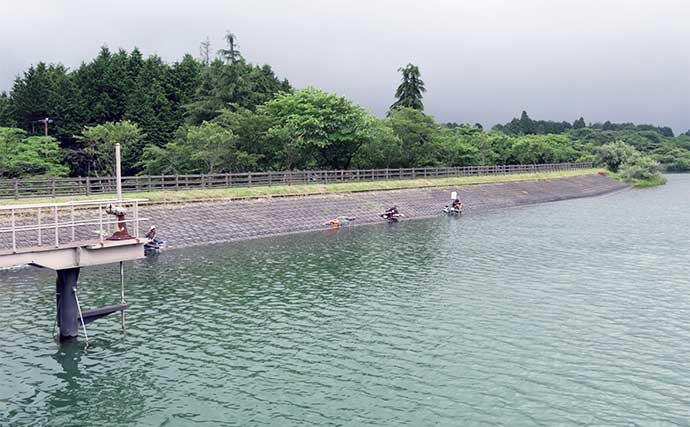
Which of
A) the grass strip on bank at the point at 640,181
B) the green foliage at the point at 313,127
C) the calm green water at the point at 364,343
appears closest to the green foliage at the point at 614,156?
the grass strip on bank at the point at 640,181

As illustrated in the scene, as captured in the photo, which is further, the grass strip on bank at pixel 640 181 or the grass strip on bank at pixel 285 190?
the grass strip on bank at pixel 640 181

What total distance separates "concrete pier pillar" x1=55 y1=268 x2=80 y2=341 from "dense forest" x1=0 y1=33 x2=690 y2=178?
3487cm

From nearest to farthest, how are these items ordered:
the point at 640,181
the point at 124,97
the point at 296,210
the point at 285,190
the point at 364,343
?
the point at 364,343 < the point at 296,210 < the point at 285,190 < the point at 124,97 < the point at 640,181

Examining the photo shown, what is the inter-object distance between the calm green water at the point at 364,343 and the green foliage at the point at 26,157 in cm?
2321

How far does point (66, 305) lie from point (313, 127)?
4840 cm

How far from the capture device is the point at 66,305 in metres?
20.0

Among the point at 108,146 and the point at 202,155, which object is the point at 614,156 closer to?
the point at 202,155

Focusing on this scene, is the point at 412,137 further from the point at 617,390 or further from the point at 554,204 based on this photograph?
the point at 617,390

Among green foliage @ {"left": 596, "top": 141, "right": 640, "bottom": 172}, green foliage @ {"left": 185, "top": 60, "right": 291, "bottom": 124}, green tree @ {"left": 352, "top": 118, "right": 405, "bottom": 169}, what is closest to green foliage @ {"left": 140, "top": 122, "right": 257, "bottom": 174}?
green foliage @ {"left": 185, "top": 60, "right": 291, "bottom": 124}

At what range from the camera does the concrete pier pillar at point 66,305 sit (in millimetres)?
19906

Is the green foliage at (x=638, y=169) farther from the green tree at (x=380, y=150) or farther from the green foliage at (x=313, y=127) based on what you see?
the green foliage at (x=313, y=127)

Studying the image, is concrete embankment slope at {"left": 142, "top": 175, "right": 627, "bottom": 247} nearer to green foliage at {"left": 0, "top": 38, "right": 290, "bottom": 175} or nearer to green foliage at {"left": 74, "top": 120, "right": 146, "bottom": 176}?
green foliage at {"left": 74, "top": 120, "right": 146, "bottom": 176}

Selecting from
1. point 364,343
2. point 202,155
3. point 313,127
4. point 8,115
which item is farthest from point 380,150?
point 364,343

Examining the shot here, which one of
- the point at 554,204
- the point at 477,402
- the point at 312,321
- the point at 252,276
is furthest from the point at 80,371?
the point at 554,204
